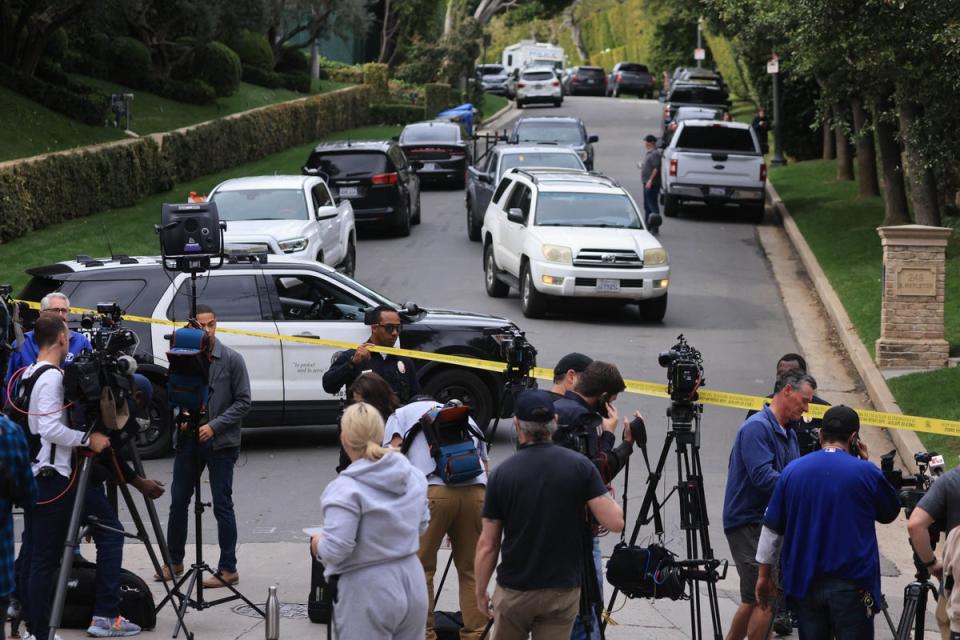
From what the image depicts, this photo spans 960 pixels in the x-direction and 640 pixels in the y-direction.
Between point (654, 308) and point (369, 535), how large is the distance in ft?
45.1

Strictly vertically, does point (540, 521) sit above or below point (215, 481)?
above

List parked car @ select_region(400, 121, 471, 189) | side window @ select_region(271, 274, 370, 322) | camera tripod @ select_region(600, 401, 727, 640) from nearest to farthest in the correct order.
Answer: camera tripod @ select_region(600, 401, 727, 640) < side window @ select_region(271, 274, 370, 322) < parked car @ select_region(400, 121, 471, 189)

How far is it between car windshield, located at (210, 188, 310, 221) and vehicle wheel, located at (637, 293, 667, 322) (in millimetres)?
4869

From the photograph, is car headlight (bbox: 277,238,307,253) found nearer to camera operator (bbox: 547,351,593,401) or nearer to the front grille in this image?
the front grille

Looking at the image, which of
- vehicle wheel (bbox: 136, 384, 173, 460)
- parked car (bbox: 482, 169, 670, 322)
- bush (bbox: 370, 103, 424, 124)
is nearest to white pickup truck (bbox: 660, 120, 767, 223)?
parked car (bbox: 482, 169, 670, 322)

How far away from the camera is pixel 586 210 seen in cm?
2030

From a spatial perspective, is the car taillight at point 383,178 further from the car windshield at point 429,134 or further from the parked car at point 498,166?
the car windshield at point 429,134

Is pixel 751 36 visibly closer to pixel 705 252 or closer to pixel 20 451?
pixel 705 252

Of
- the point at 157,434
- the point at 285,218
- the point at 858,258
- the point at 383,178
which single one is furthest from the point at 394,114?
the point at 157,434

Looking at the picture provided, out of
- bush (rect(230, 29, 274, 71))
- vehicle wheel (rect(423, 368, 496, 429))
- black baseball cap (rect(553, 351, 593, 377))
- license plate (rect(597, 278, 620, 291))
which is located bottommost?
vehicle wheel (rect(423, 368, 496, 429))

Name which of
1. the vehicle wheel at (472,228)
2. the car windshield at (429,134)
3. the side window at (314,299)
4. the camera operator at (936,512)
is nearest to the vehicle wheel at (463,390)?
the side window at (314,299)

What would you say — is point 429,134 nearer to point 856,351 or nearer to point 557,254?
point 557,254

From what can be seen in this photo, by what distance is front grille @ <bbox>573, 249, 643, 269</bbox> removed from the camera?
1884cm

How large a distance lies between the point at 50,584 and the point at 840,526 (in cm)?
425
